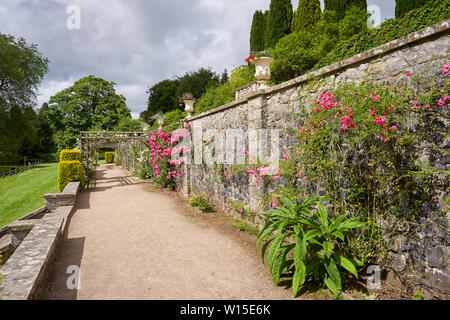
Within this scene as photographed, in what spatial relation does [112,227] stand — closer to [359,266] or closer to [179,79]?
[359,266]

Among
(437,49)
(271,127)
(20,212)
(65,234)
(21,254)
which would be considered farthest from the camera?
(20,212)

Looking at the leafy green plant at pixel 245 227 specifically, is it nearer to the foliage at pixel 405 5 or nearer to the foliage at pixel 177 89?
the foliage at pixel 405 5

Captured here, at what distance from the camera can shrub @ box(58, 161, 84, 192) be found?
875 centimetres


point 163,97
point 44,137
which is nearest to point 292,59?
point 163,97

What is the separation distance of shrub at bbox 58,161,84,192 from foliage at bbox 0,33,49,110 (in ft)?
55.1

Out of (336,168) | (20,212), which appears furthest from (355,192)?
(20,212)

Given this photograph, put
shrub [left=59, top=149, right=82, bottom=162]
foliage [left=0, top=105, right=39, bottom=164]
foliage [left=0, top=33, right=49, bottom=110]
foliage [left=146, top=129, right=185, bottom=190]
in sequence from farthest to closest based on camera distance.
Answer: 1. foliage [left=0, top=105, right=39, bottom=164]
2. foliage [left=0, top=33, right=49, bottom=110]
3. shrub [left=59, top=149, right=82, bottom=162]
4. foliage [left=146, top=129, right=185, bottom=190]

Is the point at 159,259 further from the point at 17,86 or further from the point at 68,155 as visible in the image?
the point at 17,86

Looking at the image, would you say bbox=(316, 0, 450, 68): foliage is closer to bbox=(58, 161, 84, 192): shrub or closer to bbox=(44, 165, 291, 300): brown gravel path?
bbox=(44, 165, 291, 300): brown gravel path

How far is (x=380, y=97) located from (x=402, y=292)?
2012 mm

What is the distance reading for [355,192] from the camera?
9.21 feet

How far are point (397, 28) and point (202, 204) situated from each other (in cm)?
841

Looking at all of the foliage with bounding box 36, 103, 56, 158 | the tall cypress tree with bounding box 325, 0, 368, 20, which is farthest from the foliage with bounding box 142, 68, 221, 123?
the tall cypress tree with bounding box 325, 0, 368, 20

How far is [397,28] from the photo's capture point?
7660 mm
